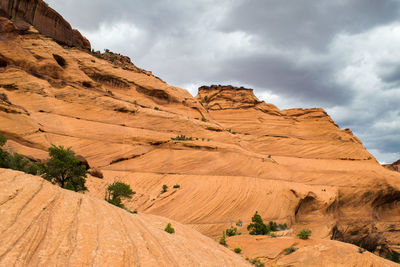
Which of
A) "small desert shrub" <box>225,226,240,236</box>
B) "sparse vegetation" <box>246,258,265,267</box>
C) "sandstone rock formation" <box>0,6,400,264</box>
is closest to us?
"sparse vegetation" <box>246,258,265,267</box>

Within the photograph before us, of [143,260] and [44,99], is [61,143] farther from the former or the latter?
[143,260]

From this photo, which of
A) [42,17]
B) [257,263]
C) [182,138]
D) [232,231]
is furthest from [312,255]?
[42,17]

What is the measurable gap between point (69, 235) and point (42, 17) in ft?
147

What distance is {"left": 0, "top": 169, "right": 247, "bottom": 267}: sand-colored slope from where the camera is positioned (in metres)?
4.65

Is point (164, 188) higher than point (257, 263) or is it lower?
higher

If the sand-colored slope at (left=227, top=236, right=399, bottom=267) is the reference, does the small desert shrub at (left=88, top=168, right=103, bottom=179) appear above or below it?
above

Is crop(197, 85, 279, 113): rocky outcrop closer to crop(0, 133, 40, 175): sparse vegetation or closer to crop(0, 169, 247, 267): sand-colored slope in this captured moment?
crop(0, 133, 40, 175): sparse vegetation

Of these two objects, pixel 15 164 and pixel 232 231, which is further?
pixel 232 231

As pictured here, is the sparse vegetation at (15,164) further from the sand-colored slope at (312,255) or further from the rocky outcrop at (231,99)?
the rocky outcrop at (231,99)

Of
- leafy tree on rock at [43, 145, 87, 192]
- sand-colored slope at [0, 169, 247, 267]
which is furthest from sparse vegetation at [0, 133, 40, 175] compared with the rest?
sand-colored slope at [0, 169, 247, 267]

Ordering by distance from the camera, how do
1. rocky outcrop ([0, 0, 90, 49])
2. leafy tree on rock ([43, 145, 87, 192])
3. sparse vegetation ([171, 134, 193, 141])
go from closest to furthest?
leafy tree on rock ([43, 145, 87, 192])
sparse vegetation ([171, 134, 193, 141])
rocky outcrop ([0, 0, 90, 49])

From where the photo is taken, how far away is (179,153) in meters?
28.5

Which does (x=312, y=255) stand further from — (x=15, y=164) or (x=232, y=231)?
(x=15, y=164)

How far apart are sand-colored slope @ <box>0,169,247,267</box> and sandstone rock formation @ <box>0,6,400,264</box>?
41.3 ft
